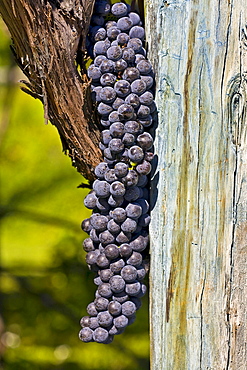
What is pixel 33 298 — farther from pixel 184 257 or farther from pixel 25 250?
pixel 184 257

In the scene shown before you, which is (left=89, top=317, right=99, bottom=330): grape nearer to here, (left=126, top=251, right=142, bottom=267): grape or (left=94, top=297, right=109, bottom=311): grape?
(left=94, top=297, right=109, bottom=311): grape

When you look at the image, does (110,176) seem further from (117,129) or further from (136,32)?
(136,32)

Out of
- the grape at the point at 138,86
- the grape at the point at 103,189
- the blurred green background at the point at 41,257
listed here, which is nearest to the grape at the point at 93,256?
the grape at the point at 103,189

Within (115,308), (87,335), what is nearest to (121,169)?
(115,308)

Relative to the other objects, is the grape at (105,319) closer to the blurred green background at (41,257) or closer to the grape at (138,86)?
the grape at (138,86)

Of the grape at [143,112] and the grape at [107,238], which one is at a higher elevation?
the grape at [143,112]

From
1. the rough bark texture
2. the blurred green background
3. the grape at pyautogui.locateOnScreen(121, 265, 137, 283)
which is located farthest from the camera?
the blurred green background

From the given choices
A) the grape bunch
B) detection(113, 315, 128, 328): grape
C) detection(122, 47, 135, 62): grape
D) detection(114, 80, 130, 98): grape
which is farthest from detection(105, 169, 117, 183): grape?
detection(113, 315, 128, 328): grape

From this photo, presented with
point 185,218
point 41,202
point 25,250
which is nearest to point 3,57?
point 41,202
